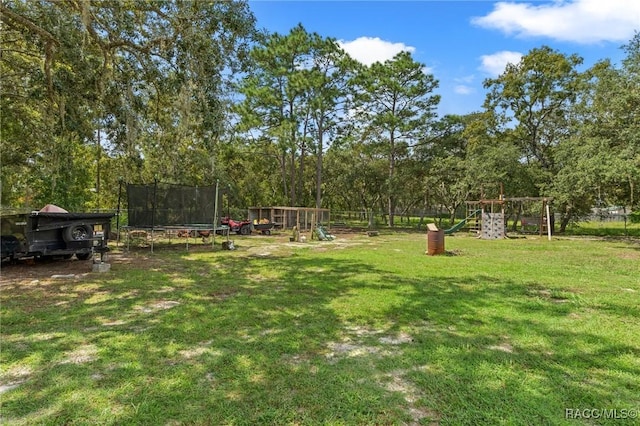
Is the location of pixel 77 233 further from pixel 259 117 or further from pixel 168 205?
pixel 259 117

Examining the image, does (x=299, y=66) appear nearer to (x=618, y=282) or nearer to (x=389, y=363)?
(x=618, y=282)

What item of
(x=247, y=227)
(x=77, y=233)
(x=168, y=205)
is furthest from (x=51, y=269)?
(x=247, y=227)

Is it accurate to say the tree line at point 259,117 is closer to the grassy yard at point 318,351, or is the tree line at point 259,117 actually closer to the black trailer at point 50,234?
the black trailer at point 50,234

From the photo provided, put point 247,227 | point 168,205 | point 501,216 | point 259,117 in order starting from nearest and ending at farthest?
point 168,205, point 501,216, point 247,227, point 259,117

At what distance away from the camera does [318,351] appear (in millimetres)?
3092

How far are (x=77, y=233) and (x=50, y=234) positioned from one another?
0.44 meters

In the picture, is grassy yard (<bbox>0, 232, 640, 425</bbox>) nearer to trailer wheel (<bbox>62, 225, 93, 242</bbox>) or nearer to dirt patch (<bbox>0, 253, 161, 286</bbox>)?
Result: dirt patch (<bbox>0, 253, 161, 286</bbox>)

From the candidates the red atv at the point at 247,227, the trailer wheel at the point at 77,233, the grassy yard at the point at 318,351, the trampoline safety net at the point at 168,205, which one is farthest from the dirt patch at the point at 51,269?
the red atv at the point at 247,227

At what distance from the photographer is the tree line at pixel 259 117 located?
718cm

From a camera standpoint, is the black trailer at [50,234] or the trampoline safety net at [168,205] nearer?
the black trailer at [50,234]

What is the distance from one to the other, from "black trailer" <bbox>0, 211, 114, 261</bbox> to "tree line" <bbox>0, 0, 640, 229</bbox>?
2.28 metres

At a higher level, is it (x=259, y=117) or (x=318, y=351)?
(x=259, y=117)

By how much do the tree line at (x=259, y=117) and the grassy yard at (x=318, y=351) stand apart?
4385 millimetres

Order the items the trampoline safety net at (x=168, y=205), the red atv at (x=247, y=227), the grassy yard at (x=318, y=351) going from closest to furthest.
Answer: the grassy yard at (x=318, y=351), the trampoline safety net at (x=168, y=205), the red atv at (x=247, y=227)
